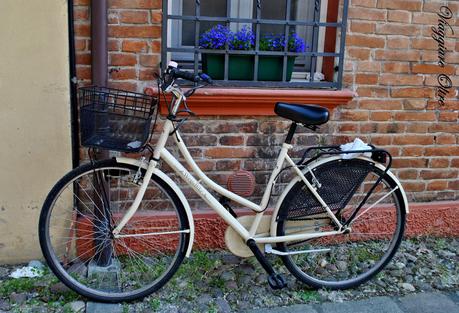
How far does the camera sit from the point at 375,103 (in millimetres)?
3998

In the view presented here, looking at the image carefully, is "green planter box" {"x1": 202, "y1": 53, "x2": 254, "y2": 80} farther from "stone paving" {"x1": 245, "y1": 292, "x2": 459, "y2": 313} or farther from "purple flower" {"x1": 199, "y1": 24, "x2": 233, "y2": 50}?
"stone paving" {"x1": 245, "y1": 292, "x2": 459, "y2": 313}

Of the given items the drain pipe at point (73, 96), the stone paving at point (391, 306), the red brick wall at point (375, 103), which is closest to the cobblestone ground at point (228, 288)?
the stone paving at point (391, 306)

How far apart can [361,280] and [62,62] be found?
236cm

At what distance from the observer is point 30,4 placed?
3.29 m

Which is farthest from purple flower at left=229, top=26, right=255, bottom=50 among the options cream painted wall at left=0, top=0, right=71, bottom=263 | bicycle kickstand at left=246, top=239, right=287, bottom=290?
bicycle kickstand at left=246, top=239, right=287, bottom=290

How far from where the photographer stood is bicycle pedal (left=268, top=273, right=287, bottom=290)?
3.36m

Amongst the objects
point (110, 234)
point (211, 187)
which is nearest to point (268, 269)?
point (211, 187)

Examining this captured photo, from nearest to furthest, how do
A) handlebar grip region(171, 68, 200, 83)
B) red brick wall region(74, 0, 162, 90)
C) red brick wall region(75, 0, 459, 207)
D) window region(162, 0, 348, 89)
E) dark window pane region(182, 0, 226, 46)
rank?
handlebar grip region(171, 68, 200, 83) < red brick wall region(74, 0, 162, 90) < red brick wall region(75, 0, 459, 207) < window region(162, 0, 348, 89) < dark window pane region(182, 0, 226, 46)

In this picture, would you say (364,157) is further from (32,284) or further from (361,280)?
(32,284)

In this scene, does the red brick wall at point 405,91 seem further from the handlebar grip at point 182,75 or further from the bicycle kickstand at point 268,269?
the handlebar grip at point 182,75

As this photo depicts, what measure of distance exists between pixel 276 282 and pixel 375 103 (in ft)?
4.99

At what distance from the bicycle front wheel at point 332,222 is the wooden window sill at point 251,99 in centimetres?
55

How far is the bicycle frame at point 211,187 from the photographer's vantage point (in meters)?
3.19

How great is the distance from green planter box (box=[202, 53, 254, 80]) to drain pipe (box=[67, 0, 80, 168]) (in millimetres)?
861
